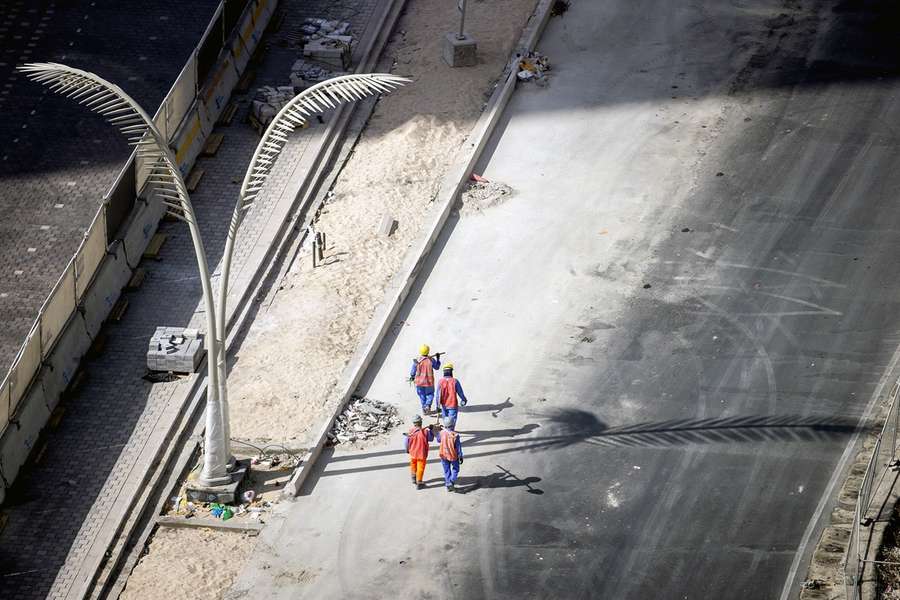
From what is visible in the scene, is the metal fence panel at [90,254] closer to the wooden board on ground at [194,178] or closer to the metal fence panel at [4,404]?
the metal fence panel at [4,404]

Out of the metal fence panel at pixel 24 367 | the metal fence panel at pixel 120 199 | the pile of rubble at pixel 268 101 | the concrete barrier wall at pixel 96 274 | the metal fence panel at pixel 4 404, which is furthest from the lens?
the pile of rubble at pixel 268 101

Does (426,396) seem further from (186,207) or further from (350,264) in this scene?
(186,207)

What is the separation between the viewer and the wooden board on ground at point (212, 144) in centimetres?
3412

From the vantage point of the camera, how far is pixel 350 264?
1232 inches

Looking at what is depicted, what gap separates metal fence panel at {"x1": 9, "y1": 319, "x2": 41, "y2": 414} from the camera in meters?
26.0

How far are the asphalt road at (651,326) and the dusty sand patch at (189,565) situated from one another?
0.42 m

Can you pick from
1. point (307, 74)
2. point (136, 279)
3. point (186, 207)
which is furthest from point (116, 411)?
point (307, 74)

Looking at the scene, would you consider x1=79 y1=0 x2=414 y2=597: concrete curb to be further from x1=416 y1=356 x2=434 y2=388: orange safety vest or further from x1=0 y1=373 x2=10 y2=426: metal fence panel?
x1=416 y1=356 x2=434 y2=388: orange safety vest

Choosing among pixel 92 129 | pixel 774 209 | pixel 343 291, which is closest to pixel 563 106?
pixel 774 209

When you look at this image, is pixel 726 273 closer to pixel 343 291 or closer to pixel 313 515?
pixel 343 291

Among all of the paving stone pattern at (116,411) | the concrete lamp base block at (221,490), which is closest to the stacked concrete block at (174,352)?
the paving stone pattern at (116,411)

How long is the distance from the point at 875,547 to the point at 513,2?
20.2m

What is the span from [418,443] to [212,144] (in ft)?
39.2

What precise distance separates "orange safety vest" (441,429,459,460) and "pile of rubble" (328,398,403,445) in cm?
237
